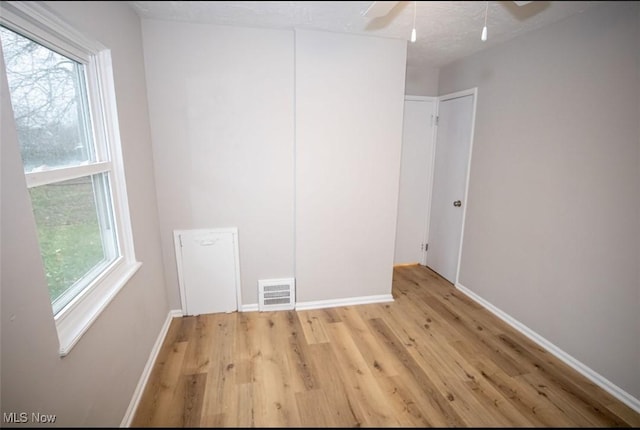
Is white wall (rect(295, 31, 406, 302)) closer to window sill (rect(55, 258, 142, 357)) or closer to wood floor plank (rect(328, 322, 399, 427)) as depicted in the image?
wood floor plank (rect(328, 322, 399, 427))

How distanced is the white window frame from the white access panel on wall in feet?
2.28

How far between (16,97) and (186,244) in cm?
147

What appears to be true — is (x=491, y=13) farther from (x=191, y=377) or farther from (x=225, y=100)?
(x=191, y=377)

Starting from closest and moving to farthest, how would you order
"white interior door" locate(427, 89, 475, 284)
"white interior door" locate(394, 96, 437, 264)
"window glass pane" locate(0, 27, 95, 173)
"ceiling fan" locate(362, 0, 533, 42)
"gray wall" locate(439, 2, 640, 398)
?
"ceiling fan" locate(362, 0, 533, 42), "window glass pane" locate(0, 27, 95, 173), "gray wall" locate(439, 2, 640, 398), "white interior door" locate(427, 89, 475, 284), "white interior door" locate(394, 96, 437, 264)

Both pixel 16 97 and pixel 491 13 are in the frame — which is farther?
pixel 16 97

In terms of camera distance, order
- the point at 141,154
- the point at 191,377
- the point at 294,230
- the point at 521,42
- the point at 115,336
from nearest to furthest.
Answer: the point at 115,336, the point at 191,377, the point at 141,154, the point at 521,42, the point at 294,230

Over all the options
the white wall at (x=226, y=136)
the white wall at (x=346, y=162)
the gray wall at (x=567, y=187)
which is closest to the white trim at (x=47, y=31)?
the white wall at (x=226, y=136)

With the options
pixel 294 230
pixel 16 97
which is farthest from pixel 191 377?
pixel 16 97

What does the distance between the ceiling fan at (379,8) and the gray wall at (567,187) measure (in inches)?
31.1

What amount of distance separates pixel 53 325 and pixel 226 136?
1.53m

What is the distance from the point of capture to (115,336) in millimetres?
1305

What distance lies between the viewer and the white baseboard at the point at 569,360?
1.56 metres

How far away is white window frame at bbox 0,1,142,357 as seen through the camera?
37.0 inches

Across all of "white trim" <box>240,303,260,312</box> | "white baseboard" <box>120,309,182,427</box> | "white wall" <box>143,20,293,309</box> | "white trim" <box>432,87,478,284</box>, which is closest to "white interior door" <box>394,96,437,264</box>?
"white trim" <box>432,87,478,284</box>
